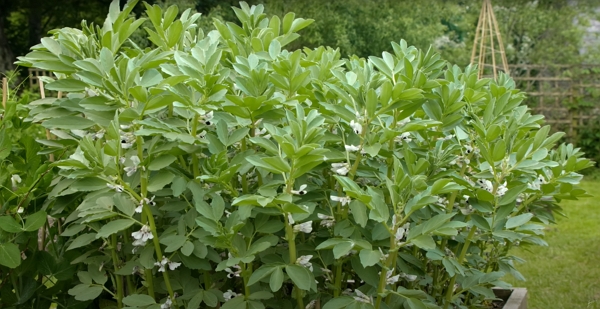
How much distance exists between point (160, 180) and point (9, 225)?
42 cm

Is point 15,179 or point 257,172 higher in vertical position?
point 257,172

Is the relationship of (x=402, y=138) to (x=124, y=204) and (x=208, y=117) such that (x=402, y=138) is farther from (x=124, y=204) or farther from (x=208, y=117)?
(x=124, y=204)

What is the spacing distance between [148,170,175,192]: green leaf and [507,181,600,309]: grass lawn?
8.15 ft

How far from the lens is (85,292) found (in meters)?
1.59

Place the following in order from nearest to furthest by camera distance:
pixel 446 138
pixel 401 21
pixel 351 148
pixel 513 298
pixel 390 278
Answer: pixel 351 148, pixel 390 278, pixel 446 138, pixel 513 298, pixel 401 21

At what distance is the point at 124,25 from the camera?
62.6 inches

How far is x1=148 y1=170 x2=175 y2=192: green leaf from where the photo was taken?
141cm

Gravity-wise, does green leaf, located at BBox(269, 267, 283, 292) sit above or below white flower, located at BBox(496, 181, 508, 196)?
below

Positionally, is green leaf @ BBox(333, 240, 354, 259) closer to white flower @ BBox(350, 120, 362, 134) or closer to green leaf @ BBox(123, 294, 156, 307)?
white flower @ BBox(350, 120, 362, 134)

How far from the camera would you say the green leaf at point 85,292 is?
1.57 meters

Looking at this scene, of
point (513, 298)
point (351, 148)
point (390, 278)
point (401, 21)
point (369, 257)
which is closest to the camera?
point (369, 257)

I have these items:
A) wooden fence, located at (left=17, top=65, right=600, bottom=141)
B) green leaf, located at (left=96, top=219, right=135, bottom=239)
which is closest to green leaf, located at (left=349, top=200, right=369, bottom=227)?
green leaf, located at (left=96, top=219, right=135, bottom=239)

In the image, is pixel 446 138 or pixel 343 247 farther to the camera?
pixel 446 138

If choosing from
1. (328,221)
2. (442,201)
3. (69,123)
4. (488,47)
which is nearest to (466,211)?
(442,201)
